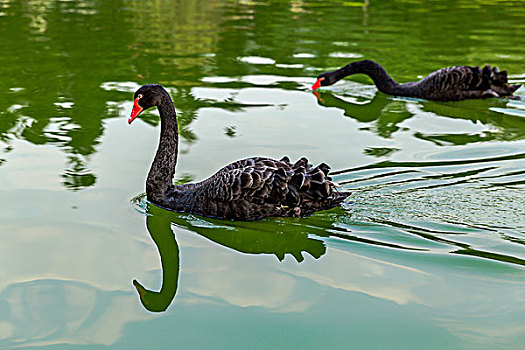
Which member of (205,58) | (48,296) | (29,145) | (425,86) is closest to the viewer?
(48,296)

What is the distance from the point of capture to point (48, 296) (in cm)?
399

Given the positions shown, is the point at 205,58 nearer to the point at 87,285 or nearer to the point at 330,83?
the point at 330,83

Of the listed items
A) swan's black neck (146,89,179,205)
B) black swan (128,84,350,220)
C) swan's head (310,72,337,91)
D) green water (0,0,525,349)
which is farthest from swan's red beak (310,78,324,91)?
black swan (128,84,350,220)

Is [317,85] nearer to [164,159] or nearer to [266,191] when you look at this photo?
[164,159]

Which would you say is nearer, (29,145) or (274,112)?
(29,145)

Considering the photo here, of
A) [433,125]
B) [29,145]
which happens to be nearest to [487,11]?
[433,125]

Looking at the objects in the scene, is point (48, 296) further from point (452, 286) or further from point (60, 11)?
point (60, 11)

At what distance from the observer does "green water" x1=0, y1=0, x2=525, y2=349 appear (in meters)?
3.68

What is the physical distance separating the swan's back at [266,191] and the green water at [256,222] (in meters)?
0.09

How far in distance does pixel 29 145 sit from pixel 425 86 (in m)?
4.66

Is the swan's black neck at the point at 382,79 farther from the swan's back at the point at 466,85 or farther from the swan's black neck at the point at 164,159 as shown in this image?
the swan's black neck at the point at 164,159

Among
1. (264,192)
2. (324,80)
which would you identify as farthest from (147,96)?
(324,80)

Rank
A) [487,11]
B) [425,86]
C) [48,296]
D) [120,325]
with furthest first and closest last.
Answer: [487,11]
[425,86]
[48,296]
[120,325]

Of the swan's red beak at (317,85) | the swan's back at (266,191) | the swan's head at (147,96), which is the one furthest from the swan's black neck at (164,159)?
the swan's red beak at (317,85)
